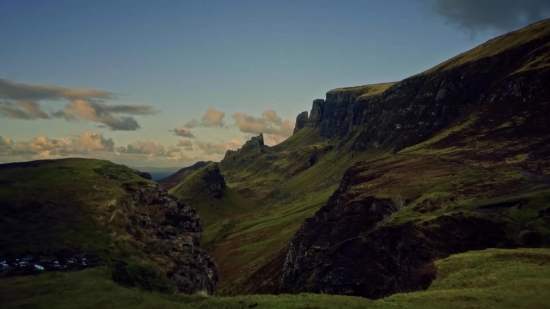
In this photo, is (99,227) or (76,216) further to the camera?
(76,216)

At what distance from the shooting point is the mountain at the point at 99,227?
52.8 meters

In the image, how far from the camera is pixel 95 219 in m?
67.2

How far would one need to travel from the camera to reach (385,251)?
6594 centimetres

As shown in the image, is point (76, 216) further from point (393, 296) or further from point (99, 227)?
point (393, 296)

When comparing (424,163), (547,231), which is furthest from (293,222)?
(547,231)

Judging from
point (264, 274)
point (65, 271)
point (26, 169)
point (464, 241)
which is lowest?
point (264, 274)

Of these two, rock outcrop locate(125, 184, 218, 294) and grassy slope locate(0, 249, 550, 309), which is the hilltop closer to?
grassy slope locate(0, 249, 550, 309)

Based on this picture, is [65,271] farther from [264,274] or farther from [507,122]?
[507,122]

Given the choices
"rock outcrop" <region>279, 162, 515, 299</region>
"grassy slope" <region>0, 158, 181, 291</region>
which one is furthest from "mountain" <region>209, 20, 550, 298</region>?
"grassy slope" <region>0, 158, 181, 291</region>

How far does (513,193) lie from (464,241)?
20.8 m

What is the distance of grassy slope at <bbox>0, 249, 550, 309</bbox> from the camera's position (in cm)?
3192

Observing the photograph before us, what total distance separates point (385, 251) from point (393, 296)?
30850 mm

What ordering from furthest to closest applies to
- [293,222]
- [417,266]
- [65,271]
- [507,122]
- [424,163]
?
[293,222], [507,122], [424,163], [417,266], [65,271]

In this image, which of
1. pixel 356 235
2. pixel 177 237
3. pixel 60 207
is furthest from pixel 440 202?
pixel 60 207
